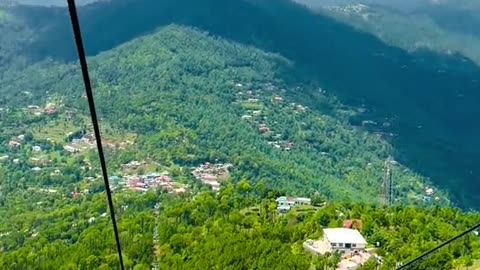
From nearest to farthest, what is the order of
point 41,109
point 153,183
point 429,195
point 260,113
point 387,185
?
point 153,183 → point 429,195 → point 387,185 → point 260,113 → point 41,109

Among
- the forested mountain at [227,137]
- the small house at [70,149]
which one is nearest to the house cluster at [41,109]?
the forested mountain at [227,137]

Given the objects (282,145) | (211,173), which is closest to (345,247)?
(211,173)

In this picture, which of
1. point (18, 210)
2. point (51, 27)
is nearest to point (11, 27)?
point (51, 27)

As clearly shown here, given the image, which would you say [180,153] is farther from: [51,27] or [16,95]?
[51,27]

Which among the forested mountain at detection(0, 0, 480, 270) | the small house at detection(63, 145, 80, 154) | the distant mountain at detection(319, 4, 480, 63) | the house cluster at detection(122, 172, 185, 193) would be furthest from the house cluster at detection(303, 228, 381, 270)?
the distant mountain at detection(319, 4, 480, 63)

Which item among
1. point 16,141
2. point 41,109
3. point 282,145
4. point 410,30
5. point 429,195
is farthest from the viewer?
point 410,30

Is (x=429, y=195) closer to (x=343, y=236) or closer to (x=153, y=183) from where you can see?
(x=153, y=183)

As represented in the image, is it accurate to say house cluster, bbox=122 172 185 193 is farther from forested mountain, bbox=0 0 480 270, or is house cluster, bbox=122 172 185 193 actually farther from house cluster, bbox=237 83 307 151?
house cluster, bbox=237 83 307 151
